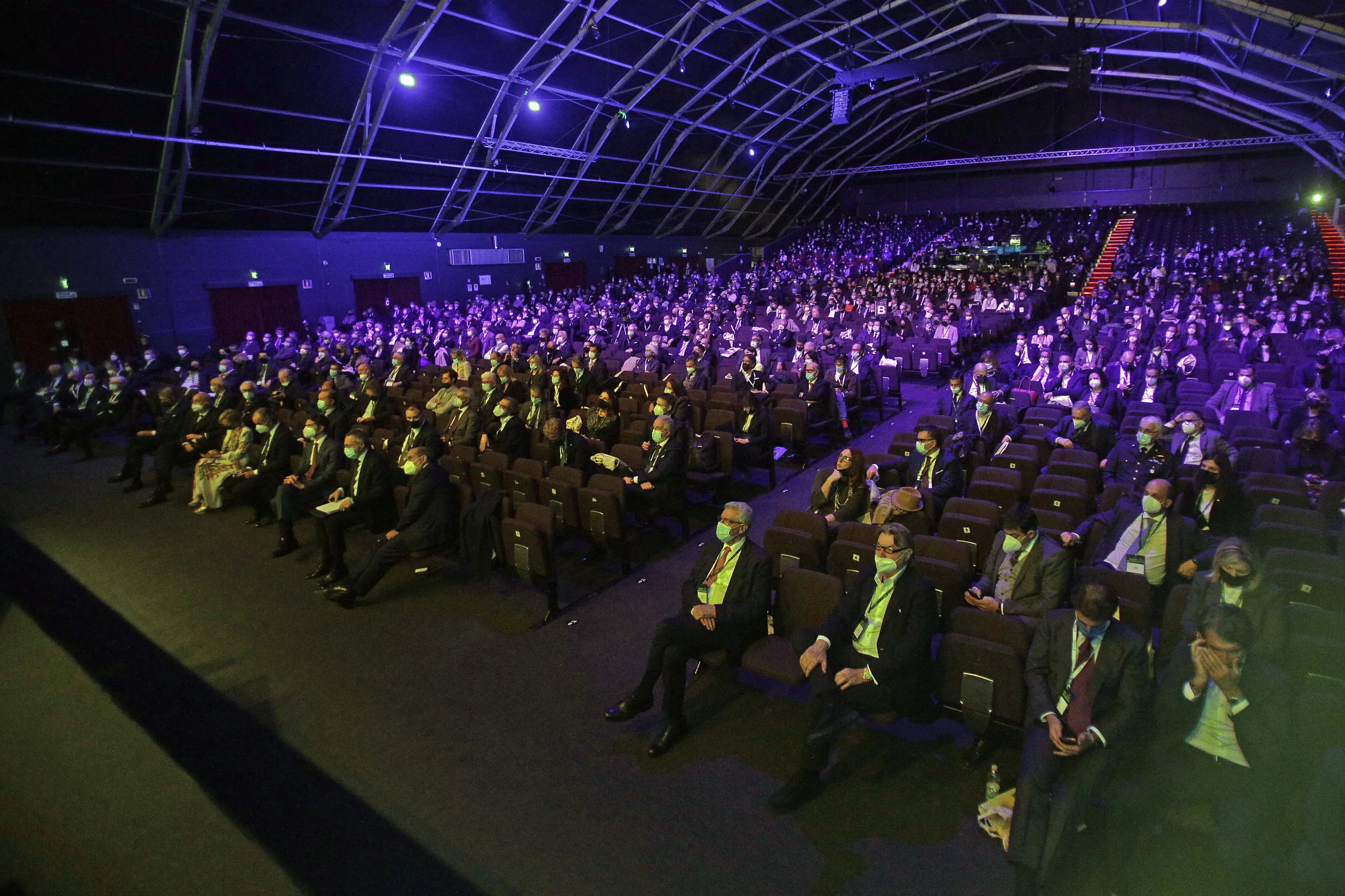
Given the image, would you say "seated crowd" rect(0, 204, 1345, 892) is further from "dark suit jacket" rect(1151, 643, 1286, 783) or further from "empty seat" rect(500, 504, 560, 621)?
"empty seat" rect(500, 504, 560, 621)

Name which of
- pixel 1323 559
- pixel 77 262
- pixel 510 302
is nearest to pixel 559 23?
pixel 510 302

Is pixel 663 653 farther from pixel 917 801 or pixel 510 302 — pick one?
pixel 510 302

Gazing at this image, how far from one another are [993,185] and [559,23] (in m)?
26.2

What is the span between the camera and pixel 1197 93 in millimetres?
24594

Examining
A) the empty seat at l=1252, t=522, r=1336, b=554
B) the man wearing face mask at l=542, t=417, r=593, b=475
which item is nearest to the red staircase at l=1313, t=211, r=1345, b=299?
the empty seat at l=1252, t=522, r=1336, b=554

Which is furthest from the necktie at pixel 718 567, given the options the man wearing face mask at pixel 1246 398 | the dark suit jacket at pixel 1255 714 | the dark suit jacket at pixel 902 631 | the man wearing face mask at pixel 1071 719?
the man wearing face mask at pixel 1246 398

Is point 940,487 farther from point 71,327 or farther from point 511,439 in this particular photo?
point 71,327

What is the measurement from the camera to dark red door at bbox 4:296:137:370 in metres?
14.3

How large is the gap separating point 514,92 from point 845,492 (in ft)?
51.1

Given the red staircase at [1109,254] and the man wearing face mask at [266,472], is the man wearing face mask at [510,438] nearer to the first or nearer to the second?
the man wearing face mask at [266,472]

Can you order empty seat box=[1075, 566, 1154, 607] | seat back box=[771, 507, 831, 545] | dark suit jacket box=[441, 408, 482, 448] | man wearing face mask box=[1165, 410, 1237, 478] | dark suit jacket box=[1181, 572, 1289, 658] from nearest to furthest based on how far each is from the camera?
dark suit jacket box=[1181, 572, 1289, 658]
empty seat box=[1075, 566, 1154, 607]
seat back box=[771, 507, 831, 545]
man wearing face mask box=[1165, 410, 1237, 478]
dark suit jacket box=[441, 408, 482, 448]

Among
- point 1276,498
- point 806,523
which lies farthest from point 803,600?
point 1276,498

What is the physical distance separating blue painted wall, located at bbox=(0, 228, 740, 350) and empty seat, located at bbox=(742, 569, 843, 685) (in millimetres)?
17772

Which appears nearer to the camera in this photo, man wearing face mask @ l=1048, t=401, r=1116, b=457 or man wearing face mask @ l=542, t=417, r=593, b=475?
man wearing face mask @ l=542, t=417, r=593, b=475
